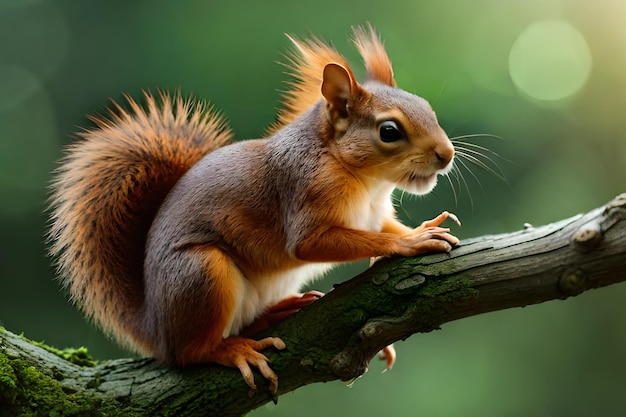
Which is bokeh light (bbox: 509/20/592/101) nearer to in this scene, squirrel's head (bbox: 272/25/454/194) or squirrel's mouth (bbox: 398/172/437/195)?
squirrel's head (bbox: 272/25/454/194)

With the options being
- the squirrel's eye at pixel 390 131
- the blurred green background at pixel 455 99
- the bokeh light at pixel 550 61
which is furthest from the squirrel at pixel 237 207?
the bokeh light at pixel 550 61

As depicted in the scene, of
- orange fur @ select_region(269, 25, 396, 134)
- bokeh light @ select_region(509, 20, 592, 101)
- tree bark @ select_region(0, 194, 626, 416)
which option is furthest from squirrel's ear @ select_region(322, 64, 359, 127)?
bokeh light @ select_region(509, 20, 592, 101)

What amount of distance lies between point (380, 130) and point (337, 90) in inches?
6.1

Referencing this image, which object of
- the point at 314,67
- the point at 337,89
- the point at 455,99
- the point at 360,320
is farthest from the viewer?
the point at 455,99

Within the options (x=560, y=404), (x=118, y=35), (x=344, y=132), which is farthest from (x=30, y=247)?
(x=560, y=404)

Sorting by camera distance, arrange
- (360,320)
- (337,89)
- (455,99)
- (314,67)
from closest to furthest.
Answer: (360,320), (337,89), (314,67), (455,99)

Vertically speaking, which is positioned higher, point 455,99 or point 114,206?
point 455,99

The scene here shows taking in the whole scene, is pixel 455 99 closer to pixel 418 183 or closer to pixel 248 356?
pixel 418 183

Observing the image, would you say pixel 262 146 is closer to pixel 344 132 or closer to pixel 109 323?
pixel 344 132

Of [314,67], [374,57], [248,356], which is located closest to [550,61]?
[374,57]

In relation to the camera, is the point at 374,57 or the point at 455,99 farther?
the point at 455,99

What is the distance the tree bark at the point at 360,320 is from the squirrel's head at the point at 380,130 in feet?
0.69

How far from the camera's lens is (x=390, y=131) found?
4.95 feet

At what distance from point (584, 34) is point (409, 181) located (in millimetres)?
1289
